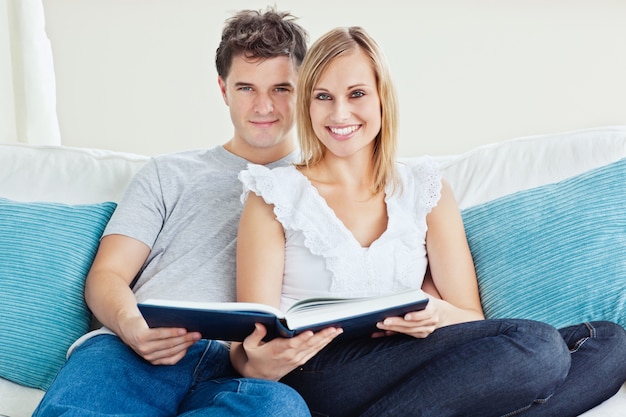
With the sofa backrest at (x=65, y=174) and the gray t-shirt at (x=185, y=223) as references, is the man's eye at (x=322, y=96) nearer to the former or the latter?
the gray t-shirt at (x=185, y=223)

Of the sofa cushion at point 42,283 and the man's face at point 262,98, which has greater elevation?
the man's face at point 262,98

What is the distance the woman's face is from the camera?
1.85 meters

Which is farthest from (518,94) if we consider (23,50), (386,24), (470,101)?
(23,50)

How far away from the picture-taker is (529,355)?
5.08ft

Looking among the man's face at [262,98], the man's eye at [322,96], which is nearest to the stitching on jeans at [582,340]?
the man's eye at [322,96]

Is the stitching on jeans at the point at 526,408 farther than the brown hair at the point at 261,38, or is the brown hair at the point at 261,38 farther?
the brown hair at the point at 261,38

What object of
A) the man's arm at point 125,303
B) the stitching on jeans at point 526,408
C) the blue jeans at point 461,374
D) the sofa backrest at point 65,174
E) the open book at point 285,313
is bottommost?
the stitching on jeans at point 526,408

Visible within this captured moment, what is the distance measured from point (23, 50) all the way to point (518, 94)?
5.92ft

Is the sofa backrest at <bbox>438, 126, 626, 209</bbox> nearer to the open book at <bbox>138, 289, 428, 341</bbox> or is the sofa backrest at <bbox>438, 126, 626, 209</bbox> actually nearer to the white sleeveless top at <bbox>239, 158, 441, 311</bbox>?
the white sleeveless top at <bbox>239, 158, 441, 311</bbox>

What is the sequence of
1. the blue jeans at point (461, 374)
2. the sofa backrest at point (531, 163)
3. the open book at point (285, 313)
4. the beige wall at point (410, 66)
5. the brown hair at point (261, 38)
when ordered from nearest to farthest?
the open book at point (285, 313) < the blue jeans at point (461, 374) < the brown hair at point (261, 38) < the sofa backrest at point (531, 163) < the beige wall at point (410, 66)

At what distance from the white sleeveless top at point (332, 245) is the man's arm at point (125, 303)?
30 centimetres

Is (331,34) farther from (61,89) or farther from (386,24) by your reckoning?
(61,89)

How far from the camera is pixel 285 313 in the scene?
4.67 feet

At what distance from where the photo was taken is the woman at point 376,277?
5.09ft
